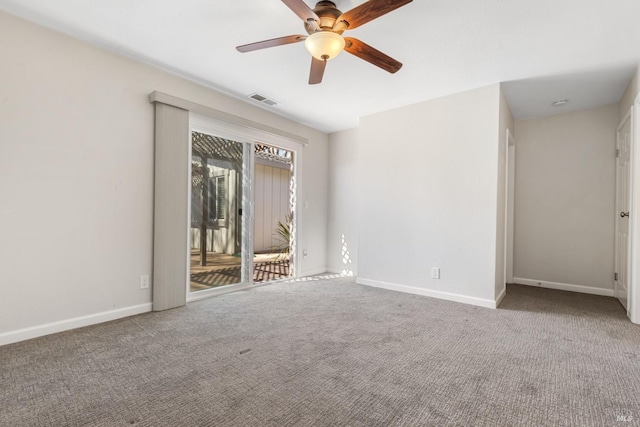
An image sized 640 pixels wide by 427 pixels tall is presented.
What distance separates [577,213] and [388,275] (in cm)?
264

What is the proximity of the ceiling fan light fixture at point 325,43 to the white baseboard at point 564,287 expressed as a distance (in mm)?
4227

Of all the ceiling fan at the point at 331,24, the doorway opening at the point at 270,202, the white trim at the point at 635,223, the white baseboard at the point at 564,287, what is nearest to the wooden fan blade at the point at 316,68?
the ceiling fan at the point at 331,24

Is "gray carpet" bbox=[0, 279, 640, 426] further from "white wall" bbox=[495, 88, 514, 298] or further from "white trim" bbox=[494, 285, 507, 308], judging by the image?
"white wall" bbox=[495, 88, 514, 298]

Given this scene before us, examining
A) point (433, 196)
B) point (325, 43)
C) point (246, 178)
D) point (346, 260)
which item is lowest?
point (346, 260)

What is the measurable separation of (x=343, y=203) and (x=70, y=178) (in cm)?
359

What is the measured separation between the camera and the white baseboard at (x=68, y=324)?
2.24 meters

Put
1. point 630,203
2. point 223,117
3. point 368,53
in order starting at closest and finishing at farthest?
point 368,53, point 630,203, point 223,117

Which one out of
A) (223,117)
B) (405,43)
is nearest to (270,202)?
(223,117)

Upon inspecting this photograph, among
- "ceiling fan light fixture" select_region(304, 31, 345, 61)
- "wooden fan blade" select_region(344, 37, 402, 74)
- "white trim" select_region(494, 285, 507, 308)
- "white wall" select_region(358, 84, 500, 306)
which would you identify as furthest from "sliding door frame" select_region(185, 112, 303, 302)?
"white trim" select_region(494, 285, 507, 308)

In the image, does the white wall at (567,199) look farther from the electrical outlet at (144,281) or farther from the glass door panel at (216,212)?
the electrical outlet at (144,281)

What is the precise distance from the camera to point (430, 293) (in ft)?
12.0

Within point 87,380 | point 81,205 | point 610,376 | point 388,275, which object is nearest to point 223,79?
point 81,205

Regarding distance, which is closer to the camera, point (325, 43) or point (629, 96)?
point (325, 43)

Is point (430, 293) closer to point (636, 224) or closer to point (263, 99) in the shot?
point (636, 224)
